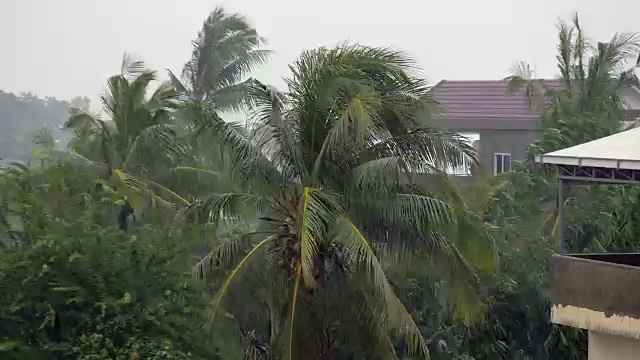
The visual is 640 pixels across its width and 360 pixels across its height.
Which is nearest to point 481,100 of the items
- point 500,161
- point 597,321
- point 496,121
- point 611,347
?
point 496,121

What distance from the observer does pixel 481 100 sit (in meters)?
40.2

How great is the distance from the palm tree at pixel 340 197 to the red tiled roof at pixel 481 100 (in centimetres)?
2224

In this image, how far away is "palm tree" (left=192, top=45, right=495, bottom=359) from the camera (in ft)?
47.1

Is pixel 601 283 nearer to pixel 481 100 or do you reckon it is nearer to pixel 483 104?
pixel 483 104

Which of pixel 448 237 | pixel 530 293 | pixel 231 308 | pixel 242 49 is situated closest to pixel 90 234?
pixel 231 308

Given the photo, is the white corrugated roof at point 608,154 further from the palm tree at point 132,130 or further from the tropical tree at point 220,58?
the tropical tree at point 220,58

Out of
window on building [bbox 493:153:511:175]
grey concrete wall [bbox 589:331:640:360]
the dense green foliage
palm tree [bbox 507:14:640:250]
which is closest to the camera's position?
Answer: the dense green foliage

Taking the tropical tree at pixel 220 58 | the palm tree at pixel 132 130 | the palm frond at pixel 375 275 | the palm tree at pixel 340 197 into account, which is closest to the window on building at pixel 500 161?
the tropical tree at pixel 220 58

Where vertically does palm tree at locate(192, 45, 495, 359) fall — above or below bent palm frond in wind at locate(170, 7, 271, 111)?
below

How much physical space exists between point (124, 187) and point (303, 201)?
5.38 metres

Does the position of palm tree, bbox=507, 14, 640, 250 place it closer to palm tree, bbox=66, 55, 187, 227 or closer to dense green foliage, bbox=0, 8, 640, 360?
dense green foliage, bbox=0, 8, 640, 360

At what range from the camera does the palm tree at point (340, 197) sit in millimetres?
14359

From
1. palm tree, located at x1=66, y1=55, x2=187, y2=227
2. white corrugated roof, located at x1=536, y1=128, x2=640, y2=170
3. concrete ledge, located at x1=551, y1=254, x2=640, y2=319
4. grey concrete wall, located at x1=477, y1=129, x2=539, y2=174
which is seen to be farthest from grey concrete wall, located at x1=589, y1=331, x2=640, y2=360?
grey concrete wall, located at x1=477, y1=129, x2=539, y2=174

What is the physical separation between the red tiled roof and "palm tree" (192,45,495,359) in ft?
73.0
